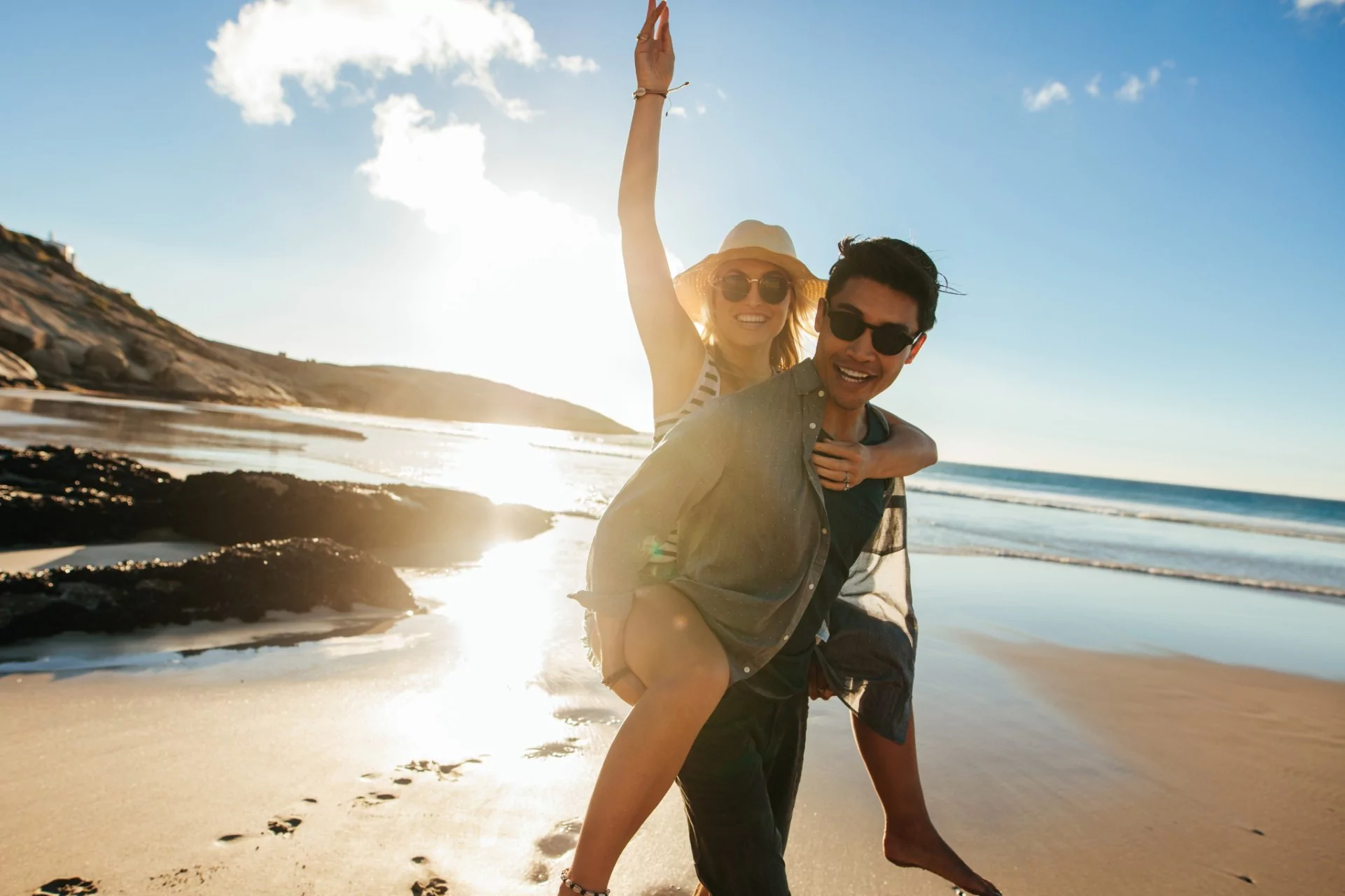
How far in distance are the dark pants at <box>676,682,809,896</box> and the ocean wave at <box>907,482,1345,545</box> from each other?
97.0 ft

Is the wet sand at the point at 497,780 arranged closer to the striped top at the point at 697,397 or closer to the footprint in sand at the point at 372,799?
the footprint in sand at the point at 372,799

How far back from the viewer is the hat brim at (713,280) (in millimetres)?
2680

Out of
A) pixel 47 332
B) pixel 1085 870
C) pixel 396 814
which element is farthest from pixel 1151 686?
pixel 47 332

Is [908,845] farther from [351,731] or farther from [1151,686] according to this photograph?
[1151,686]

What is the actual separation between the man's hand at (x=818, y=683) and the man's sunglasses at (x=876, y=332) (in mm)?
944

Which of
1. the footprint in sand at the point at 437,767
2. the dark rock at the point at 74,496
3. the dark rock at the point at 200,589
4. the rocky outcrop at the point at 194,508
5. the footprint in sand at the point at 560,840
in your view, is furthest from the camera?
the rocky outcrop at the point at 194,508

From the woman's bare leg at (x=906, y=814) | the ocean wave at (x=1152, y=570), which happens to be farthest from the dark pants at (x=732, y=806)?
the ocean wave at (x=1152, y=570)

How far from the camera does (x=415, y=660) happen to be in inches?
166

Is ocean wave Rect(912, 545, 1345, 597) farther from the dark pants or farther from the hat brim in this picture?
the dark pants

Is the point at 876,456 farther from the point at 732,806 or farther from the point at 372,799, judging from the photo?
the point at 372,799

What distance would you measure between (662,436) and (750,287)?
68 cm

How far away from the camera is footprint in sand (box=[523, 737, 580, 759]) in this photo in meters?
3.20

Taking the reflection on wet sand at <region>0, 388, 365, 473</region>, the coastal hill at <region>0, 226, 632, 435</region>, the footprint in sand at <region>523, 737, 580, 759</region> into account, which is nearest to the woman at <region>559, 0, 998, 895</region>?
the footprint in sand at <region>523, 737, 580, 759</region>

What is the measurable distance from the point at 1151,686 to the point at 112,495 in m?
8.41
